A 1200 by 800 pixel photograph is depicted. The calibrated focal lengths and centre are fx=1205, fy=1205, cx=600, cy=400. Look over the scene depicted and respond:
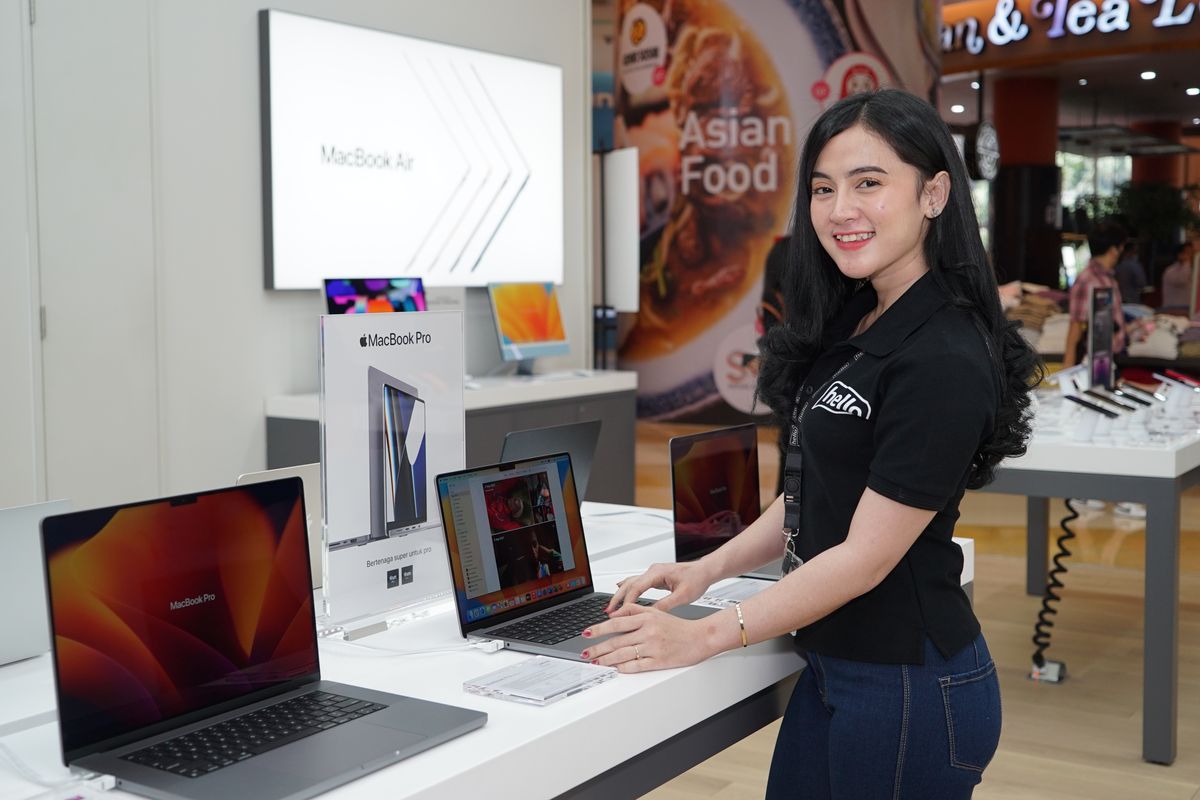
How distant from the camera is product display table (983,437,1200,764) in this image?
3312 millimetres

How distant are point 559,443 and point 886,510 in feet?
3.77

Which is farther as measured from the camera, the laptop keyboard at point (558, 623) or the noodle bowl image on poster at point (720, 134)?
the noodle bowl image on poster at point (720, 134)

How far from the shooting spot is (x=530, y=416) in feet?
16.3

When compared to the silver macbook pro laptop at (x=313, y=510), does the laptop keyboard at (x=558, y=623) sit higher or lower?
lower

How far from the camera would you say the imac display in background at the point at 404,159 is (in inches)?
176

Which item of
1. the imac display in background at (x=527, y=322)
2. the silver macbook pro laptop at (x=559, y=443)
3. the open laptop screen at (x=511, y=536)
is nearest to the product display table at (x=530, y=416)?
the imac display in background at (x=527, y=322)

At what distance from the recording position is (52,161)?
147 inches

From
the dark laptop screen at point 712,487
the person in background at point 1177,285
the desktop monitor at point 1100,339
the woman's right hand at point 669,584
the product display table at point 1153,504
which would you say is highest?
the person in background at point 1177,285

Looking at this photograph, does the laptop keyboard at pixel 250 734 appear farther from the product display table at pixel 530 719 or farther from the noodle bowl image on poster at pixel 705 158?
the noodle bowl image on poster at pixel 705 158

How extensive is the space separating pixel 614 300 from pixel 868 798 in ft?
16.4

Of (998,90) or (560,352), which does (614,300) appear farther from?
(998,90)

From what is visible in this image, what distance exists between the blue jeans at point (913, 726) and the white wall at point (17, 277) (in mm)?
2902

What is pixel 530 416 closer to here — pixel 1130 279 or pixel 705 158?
pixel 705 158

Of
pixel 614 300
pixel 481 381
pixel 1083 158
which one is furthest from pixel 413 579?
pixel 1083 158
